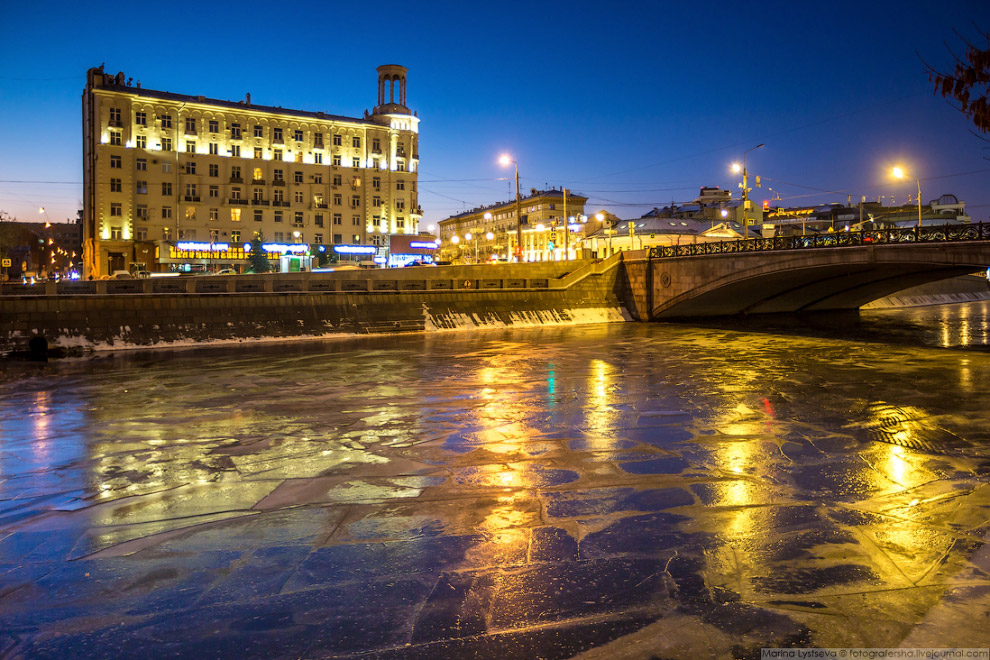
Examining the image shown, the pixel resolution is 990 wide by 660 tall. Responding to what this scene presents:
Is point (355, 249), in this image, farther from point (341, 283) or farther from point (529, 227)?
point (529, 227)

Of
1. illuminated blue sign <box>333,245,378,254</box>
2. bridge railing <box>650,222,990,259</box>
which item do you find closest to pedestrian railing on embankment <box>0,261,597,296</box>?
bridge railing <box>650,222,990,259</box>

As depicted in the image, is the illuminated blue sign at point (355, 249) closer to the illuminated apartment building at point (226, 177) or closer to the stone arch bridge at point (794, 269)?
the illuminated apartment building at point (226, 177)

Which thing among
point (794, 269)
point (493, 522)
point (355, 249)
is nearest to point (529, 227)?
point (355, 249)

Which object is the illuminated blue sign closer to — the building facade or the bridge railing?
the building facade

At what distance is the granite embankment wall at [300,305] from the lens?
3338cm

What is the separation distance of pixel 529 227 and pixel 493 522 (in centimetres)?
11572

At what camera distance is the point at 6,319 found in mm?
31844

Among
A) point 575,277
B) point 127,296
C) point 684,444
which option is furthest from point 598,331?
point 684,444

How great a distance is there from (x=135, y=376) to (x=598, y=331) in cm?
2922

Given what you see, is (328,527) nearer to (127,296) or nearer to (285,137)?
(127,296)

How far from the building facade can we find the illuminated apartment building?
48.7 feet

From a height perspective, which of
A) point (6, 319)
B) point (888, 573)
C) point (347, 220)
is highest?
point (347, 220)

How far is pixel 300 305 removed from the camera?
40344mm

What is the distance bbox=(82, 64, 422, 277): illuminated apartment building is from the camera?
72.8 m
